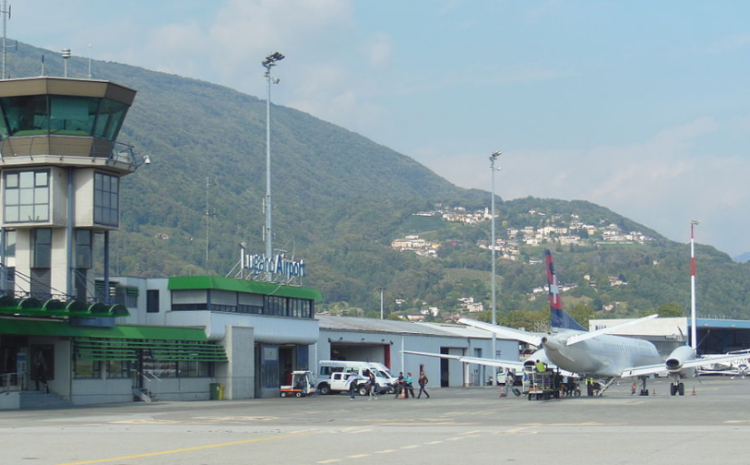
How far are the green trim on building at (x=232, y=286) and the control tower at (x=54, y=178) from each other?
833 cm

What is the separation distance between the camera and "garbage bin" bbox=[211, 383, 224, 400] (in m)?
54.9

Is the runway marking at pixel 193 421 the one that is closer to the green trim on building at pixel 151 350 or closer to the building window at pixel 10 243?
the green trim on building at pixel 151 350

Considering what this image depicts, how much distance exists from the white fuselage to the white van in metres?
15.2

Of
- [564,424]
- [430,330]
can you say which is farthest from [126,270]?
[564,424]

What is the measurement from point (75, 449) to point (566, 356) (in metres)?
30.9

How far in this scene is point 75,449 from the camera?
67.9 feet

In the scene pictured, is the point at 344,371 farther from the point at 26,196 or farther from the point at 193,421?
the point at 193,421

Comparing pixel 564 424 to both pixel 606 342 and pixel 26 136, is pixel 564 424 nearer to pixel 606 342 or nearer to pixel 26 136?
pixel 606 342

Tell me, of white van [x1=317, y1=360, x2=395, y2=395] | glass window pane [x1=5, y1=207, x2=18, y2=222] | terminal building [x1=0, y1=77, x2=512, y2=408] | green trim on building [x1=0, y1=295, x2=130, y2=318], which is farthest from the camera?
white van [x1=317, y1=360, x2=395, y2=395]

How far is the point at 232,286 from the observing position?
185ft

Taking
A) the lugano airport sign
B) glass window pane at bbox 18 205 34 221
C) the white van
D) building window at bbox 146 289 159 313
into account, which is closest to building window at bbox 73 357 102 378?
glass window pane at bbox 18 205 34 221

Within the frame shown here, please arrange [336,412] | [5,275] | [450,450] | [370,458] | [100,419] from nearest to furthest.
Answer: [370,458]
[450,450]
[100,419]
[336,412]
[5,275]

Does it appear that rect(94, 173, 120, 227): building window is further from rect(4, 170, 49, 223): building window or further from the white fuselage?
the white fuselage

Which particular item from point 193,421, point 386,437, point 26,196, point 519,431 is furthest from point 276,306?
point 386,437
